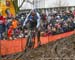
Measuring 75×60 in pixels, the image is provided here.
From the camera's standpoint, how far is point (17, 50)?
48.8 ft

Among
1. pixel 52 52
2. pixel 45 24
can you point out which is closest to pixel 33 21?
pixel 45 24

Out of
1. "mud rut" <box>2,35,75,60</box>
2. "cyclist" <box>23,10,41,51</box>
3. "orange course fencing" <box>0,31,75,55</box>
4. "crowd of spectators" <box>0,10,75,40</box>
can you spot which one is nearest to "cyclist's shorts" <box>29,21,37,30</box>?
"cyclist" <box>23,10,41,51</box>

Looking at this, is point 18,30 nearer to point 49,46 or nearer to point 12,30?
point 12,30

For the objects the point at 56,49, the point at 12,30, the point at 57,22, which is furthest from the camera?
the point at 57,22

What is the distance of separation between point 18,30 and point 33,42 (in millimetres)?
934

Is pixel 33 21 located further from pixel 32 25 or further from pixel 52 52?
pixel 52 52

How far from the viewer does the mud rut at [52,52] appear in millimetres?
13398

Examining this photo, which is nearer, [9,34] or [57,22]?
[9,34]

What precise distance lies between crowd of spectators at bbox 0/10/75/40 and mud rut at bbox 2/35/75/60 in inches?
46.0

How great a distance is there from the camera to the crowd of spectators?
15174mm

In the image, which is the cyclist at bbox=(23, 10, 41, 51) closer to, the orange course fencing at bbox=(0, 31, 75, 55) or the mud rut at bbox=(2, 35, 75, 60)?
the orange course fencing at bbox=(0, 31, 75, 55)

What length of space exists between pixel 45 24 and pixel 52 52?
306 centimetres

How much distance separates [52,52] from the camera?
1404 cm

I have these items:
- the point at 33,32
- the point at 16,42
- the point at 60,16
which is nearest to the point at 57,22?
the point at 60,16
